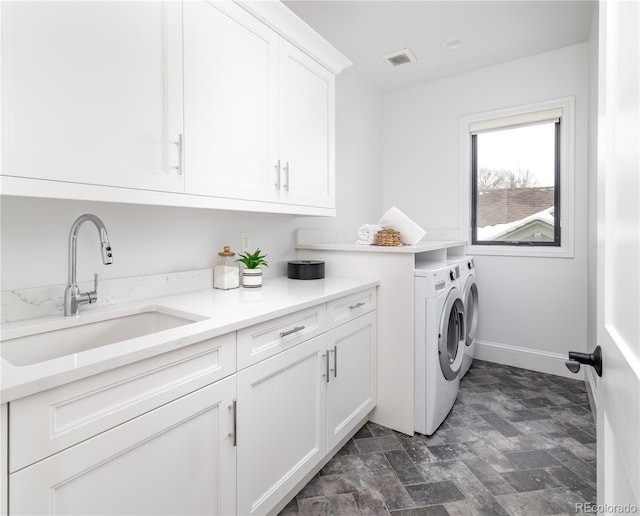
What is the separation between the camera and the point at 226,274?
181 cm

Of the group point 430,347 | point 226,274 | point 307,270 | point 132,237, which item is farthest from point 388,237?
point 132,237

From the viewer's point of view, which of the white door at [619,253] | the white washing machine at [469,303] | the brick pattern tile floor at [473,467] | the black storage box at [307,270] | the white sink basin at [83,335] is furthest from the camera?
the white washing machine at [469,303]

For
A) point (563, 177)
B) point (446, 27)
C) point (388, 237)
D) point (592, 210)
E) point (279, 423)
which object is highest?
point (446, 27)

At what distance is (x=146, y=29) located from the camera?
1206 mm

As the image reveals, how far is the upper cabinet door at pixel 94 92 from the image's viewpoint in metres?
0.93

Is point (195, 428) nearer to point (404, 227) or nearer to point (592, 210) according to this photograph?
point (404, 227)

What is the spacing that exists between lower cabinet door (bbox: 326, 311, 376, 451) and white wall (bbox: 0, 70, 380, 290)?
739 millimetres

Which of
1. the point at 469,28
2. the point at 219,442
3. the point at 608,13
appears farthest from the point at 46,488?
the point at 469,28

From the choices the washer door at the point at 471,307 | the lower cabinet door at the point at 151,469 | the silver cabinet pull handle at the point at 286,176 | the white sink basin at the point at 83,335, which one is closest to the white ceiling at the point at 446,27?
the silver cabinet pull handle at the point at 286,176

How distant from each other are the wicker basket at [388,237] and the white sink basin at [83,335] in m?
1.33

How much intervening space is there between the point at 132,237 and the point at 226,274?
0.48 m

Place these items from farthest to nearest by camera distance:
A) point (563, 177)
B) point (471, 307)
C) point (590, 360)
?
point (471, 307) → point (563, 177) → point (590, 360)

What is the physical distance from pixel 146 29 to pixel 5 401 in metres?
1.21

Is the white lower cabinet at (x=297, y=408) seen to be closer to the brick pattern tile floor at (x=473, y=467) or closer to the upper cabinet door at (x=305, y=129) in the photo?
the brick pattern tile floor at (x=473, y=467)
